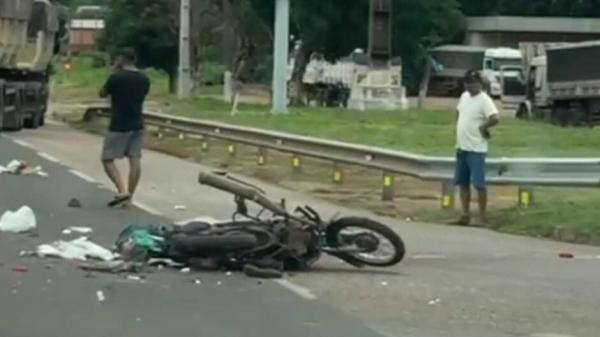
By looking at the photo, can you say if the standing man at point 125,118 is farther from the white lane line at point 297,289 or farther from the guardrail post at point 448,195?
the white lane line at point 297,289

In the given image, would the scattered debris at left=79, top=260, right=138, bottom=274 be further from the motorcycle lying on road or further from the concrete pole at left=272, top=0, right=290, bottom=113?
the concrete pole at left=272, top=0, right=290, bottom=113

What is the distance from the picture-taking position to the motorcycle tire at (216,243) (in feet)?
43.4

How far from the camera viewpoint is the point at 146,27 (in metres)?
75.2

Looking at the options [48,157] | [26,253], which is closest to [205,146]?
[48,157]

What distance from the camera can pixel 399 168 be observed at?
21000 mm

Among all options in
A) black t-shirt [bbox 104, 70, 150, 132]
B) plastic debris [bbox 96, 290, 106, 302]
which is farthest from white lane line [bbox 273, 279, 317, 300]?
black t-shirt [bbox 104, 70, 150, 132]

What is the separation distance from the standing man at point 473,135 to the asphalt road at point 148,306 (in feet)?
16.8

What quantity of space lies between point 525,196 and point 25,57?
68.3 ft

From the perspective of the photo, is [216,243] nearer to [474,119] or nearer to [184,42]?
[474,119]

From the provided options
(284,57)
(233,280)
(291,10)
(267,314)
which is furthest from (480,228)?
(291,10)

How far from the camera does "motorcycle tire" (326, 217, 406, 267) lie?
1381 cm

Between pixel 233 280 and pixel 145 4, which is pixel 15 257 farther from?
pixel 145 4

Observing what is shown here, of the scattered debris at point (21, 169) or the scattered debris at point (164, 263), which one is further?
the scattered debris at point (21, 169)

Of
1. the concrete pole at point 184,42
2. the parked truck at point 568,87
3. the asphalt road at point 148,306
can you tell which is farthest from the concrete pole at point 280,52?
the asphalt road at point 148,306
